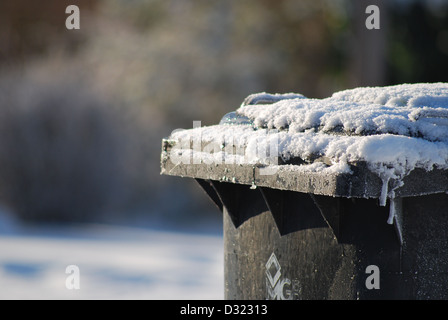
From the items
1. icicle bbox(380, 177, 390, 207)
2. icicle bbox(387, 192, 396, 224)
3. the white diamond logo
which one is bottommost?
the white diamond logo

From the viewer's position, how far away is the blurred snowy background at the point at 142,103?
7.18m

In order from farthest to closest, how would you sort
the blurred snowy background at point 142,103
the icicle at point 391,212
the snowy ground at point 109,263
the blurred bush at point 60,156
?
the blurred bush at point 60,156, the blurred snowy background at point 142,103, the snowy ground at point 109,263, the icicle at point 391,212

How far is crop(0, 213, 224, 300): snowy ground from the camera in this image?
19.3 feet

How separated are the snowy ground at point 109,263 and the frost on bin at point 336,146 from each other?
10.1 feet

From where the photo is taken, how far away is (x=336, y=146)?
7.64 feet

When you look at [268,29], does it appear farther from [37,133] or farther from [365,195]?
[365,195]

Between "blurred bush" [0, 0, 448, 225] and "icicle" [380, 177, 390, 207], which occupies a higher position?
"blurred bush" [0, 0, 448, 225]

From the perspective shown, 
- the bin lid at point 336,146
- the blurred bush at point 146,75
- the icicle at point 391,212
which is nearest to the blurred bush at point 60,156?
the blurred bush at point 146,75

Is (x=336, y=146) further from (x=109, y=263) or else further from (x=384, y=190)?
(x=109, y=263)

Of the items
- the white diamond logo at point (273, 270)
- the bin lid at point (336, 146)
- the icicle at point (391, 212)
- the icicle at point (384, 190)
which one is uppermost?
the bin lid at point (336, 146)

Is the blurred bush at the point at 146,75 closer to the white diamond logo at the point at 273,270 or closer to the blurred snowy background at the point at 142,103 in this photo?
the blurred snowy background at the point at 142,103

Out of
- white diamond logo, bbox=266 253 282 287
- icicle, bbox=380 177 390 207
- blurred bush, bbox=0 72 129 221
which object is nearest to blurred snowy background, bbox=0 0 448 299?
blurred bush, bbox=0 72 129 221

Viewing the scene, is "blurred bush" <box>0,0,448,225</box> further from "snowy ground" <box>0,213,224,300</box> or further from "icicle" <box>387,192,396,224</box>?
"icicle" <box>387,192,396,224</box>
